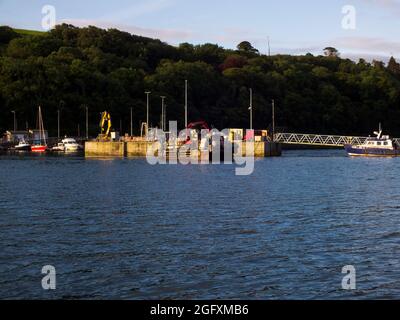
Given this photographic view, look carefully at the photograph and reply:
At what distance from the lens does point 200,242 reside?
32469 mm

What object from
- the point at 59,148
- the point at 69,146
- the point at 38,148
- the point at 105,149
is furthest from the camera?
the point at 59,148

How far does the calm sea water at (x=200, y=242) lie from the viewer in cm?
2403

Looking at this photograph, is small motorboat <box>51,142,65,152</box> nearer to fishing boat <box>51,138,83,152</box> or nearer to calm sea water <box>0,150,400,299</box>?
fishing boat <box>51,138,83,152</box>

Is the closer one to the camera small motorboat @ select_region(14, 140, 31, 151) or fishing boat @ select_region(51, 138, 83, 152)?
fishing boat @ select_region(51, 138, 83, 152)

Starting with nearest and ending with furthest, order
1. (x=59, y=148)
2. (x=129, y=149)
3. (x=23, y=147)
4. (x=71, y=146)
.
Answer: (x=129, y=149)
(x=71, y=146)
(x=23, y=147)
(x=59, y=148)

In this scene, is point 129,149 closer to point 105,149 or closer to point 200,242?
point 105,149

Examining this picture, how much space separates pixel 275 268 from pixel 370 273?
358cm

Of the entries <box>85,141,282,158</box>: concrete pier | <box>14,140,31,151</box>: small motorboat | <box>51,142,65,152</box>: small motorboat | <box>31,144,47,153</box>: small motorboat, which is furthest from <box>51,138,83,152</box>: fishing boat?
<box>85,141,282,158</box>: concrete pier

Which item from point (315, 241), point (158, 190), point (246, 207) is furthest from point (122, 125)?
point (315, 241)

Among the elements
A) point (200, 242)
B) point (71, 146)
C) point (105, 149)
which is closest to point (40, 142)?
point (71, 146)

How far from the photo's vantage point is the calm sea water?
2403cm

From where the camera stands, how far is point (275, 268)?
26.8 m

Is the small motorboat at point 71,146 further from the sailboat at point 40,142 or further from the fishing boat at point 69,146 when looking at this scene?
the sailboat at point 40,142

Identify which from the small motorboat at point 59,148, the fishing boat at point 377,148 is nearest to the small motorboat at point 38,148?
the small motorboat at point 59,148
